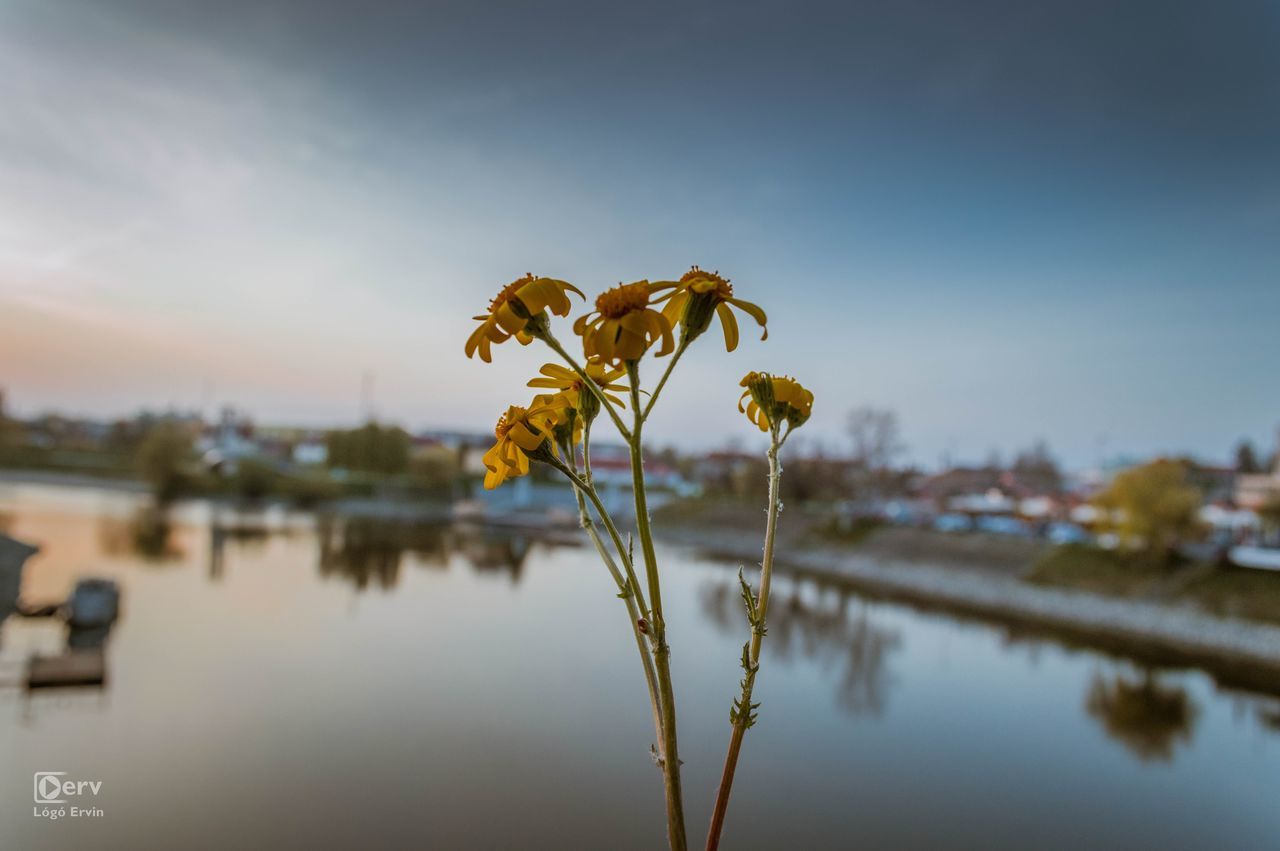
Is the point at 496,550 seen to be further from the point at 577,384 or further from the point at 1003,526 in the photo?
the point at 577,384

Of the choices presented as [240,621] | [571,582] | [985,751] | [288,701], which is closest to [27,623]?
[240,621]

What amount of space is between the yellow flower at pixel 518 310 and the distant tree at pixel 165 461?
26.8m

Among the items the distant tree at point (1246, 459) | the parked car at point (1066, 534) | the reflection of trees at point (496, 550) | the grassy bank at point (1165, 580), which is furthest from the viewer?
the distant tree at point (1246, 459)

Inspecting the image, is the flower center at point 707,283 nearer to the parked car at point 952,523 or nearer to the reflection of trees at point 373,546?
the reflection of trees at point 373,546

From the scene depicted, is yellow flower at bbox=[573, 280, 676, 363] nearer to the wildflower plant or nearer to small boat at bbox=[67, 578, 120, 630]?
the wildflower plant

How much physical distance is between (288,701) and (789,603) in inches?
347

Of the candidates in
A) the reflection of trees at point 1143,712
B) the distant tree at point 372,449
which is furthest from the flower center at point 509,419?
the distant tree at point 372,449

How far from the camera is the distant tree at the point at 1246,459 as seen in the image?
31.1 meters

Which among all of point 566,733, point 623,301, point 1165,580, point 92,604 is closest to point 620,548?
point 623,301

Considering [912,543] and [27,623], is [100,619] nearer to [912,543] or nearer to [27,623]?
[27,623]

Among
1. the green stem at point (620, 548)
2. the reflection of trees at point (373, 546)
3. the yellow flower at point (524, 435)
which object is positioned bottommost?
the reflection of trees at point (373, 546)

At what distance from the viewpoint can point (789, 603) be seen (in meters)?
13.1

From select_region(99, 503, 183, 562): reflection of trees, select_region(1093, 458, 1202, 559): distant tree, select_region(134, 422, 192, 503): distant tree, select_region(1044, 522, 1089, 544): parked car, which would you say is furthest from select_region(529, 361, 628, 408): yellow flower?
select_region(134, 422, 192, 503): distant tree

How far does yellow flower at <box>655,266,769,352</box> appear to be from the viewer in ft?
1.82
